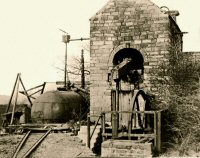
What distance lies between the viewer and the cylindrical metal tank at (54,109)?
16312 mm

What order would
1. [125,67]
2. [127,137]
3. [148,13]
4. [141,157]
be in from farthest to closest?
[148,13]
[125,67]
[127,137]
[141,157]

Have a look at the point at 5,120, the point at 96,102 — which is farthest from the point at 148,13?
the point at 5,120

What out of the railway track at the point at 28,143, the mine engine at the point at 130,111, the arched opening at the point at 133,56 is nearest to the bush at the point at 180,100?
the mine engine at the point at 130,111

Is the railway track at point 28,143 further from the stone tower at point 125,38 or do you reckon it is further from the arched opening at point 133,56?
the arched opening at point 133,56

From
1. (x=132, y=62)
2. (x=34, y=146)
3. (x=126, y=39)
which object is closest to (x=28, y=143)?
(x=34, y=146)

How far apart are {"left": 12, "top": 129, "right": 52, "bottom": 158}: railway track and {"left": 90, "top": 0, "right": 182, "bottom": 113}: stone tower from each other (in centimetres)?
266

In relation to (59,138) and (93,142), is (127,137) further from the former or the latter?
(59,138)

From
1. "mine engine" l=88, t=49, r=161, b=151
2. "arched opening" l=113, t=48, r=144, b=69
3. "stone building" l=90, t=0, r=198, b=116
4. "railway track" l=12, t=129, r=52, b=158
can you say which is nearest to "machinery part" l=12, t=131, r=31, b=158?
"railway track" l=12, t=129, r=52, b=158

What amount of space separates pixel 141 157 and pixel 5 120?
8684 millimetres

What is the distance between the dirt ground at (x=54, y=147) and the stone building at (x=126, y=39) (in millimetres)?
2430

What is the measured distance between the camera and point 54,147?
1271 centimetres

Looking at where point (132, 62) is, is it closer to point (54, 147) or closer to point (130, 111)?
point (130, 111)

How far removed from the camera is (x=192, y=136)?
11.5 meters

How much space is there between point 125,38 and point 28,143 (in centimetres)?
584
